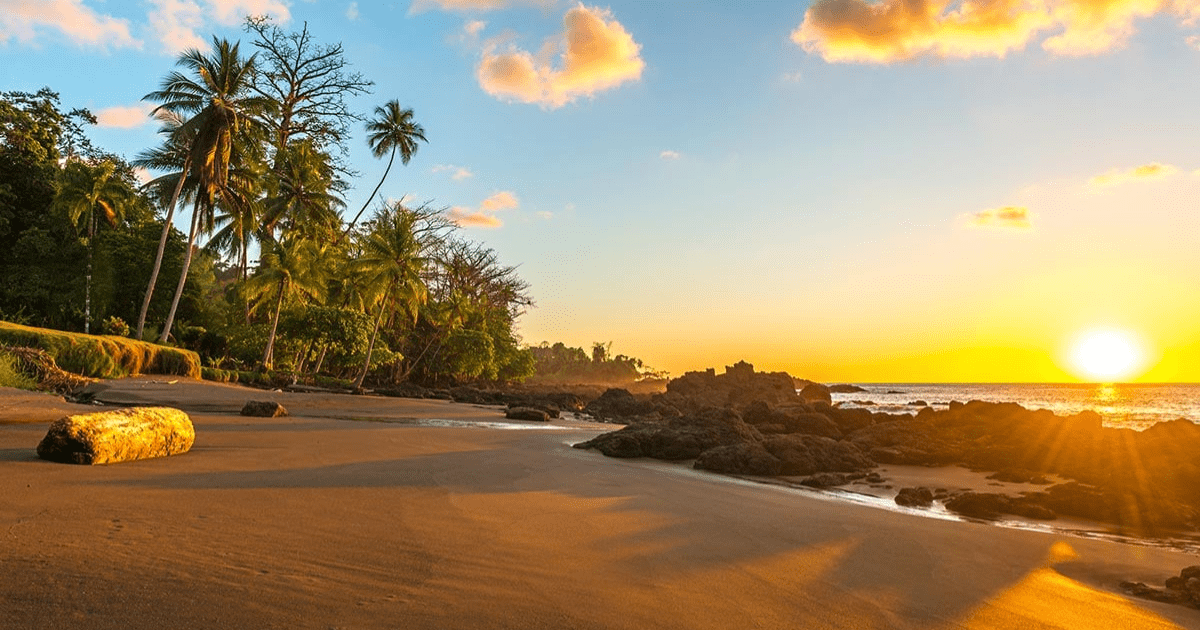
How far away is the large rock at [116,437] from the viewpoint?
18.7 feet

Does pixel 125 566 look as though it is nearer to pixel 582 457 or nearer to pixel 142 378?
pixel 582 457

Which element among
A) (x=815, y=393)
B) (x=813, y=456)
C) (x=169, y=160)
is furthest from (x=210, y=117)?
(x=815, y=393)

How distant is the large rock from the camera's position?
5691 mm

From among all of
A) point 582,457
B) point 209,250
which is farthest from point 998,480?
point 209,250

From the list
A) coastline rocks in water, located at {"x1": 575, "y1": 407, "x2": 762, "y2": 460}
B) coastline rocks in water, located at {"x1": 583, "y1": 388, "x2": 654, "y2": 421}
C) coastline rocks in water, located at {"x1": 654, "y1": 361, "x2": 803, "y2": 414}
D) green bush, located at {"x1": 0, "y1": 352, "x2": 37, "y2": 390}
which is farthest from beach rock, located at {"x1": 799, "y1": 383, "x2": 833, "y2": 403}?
green bush, located at {"x1": 0, "y1": 352, "x2": 37, "y2": 390}

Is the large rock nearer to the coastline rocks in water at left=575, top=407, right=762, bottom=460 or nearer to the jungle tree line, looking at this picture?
the coastline rocks in water at left=575, top=407, right=762, bottom=460

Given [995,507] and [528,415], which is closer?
[995,507]

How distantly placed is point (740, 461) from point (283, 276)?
88.5 feet

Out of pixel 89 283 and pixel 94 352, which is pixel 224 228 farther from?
Answer: pixel 94 352

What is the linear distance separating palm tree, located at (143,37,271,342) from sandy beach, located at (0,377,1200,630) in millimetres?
23078

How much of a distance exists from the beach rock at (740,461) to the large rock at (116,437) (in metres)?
6.82

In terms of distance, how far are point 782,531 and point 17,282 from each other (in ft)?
122

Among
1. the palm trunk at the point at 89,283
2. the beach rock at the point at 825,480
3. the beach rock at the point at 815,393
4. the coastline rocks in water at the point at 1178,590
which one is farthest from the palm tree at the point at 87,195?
the beach rock at the point at 815,393

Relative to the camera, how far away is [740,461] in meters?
9.45
